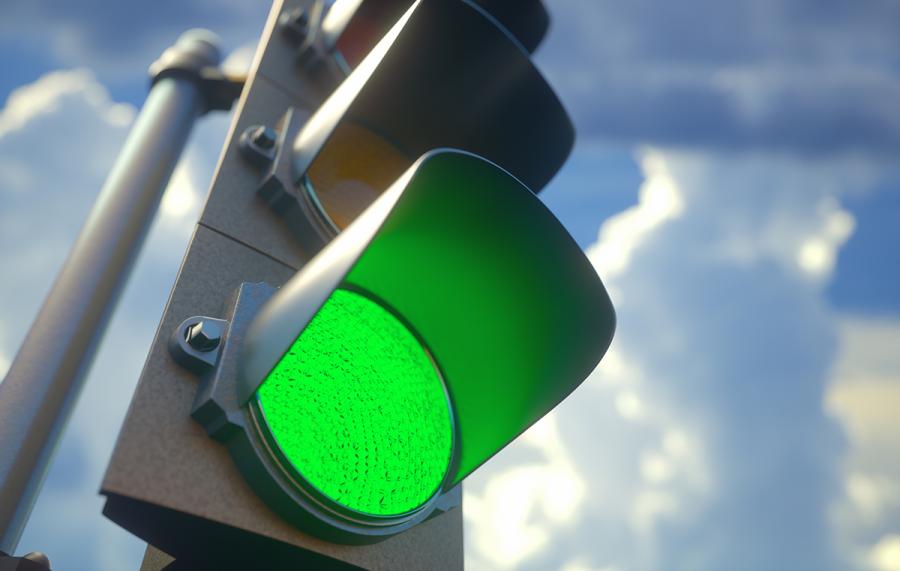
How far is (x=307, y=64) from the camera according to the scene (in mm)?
2174

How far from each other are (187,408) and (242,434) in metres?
0.11

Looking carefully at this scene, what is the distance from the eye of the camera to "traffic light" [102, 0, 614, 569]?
123cm

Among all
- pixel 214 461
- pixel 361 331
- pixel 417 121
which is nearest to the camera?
pixel 214 461

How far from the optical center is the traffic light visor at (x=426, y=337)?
49.8 inches

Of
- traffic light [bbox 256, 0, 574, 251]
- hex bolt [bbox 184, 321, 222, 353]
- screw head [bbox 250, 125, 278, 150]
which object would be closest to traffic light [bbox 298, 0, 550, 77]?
traffic light [bbox 256, 0, 574, 251]

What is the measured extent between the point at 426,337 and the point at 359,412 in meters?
0.31

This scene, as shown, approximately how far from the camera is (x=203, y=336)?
1293mm

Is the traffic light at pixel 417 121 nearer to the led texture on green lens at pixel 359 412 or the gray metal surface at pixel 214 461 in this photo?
the gray metal surface at pixel 214 461

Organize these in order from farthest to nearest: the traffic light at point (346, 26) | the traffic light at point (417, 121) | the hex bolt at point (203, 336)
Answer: the traffic light at point (346, 26)
the traffic light at point (417, 121)
the hex bolt at point (203, 336)

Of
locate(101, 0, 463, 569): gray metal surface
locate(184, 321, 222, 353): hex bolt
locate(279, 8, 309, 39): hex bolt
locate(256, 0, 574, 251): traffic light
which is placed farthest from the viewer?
locate(279, 8, 309, 39): hex bolt

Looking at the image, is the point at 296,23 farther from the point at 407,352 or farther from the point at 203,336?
the point at 203,336

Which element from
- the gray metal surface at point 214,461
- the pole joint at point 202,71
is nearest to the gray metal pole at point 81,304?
the pole joint at point 202,71

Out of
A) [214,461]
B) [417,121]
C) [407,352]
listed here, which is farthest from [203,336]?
[417,121]

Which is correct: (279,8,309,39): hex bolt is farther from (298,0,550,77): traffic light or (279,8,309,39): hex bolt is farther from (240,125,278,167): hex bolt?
(240,125,278,167): hex bolt
